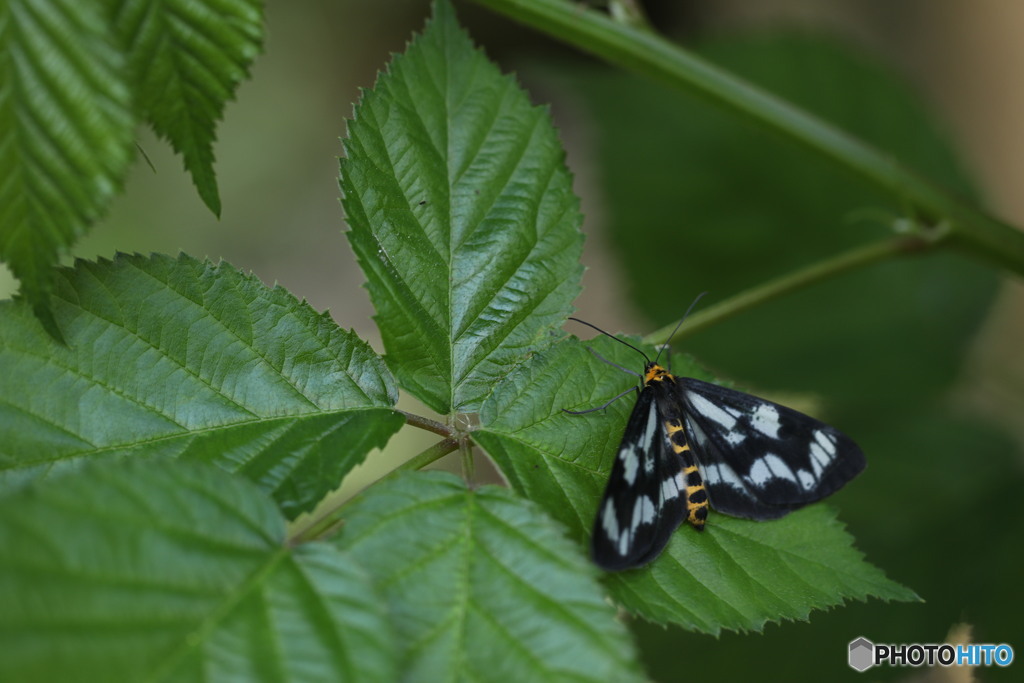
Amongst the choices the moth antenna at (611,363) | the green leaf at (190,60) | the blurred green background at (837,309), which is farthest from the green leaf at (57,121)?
the blurred green background at (837,309)

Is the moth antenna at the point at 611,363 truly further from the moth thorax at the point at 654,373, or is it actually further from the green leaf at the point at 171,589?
the green leaf at the point at 171,589

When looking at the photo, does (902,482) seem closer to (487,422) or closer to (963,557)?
(963,557)

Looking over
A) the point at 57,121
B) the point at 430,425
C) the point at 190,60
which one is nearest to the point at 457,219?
the point at 430,425

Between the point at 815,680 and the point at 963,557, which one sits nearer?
the point at 815,680

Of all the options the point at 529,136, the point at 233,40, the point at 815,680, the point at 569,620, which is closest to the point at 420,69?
the point at 529,136

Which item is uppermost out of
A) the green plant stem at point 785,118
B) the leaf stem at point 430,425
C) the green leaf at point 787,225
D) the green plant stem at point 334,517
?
the green leaf at point 787,225

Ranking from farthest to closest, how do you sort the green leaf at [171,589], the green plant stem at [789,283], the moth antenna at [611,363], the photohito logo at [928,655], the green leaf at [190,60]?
the photohito logo at [928,655] < the green plant stem at [789,283] < the moth antenna at [611,363] < the green leaf at [190,60] < the green leaf at [171,589]

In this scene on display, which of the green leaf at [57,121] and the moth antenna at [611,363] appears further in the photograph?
the moth antenna at [611,363]

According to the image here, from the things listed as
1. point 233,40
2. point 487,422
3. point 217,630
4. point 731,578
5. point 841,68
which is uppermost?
point 841,68

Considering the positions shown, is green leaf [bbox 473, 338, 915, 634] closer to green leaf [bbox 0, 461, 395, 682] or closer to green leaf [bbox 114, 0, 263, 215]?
green leaf [bbox 0, 461, 395, 682]
